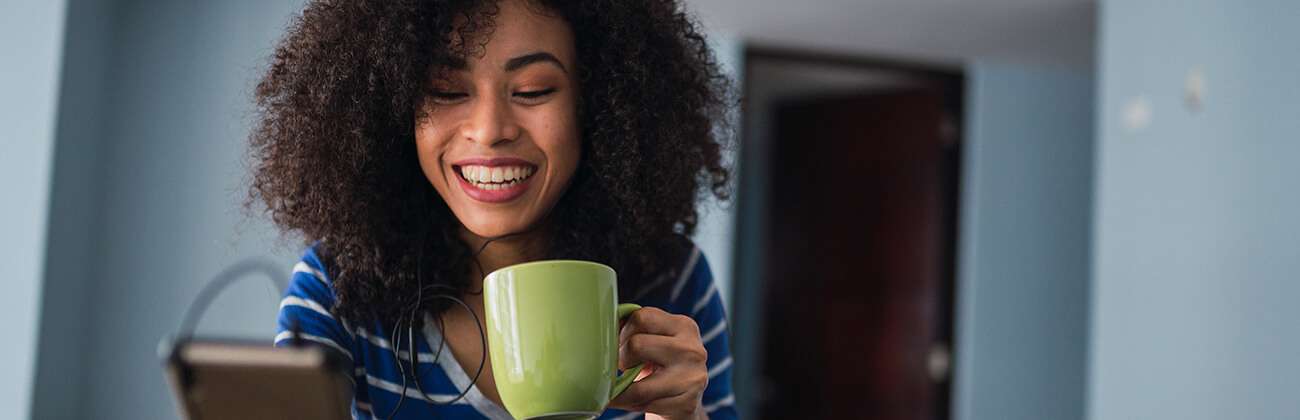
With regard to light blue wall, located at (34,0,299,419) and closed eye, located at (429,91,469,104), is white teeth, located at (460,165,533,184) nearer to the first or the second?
closed eye, located at (429,91,469,104)

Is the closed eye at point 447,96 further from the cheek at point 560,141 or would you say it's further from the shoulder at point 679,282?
the shoulder at point 679,282

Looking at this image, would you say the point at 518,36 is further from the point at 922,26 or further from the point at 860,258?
the point at 860,258

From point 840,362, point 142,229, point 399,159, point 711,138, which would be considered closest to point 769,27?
point 840,362

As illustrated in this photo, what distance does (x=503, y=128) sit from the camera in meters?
0.86

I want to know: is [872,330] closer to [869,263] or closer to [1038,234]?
[869,263]

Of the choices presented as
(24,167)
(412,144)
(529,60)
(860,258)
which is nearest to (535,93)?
(529,60)

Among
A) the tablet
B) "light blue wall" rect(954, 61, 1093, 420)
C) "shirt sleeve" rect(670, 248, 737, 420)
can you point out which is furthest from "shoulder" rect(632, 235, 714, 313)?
"light blue wall" rect(954, 61, 1093, 420)

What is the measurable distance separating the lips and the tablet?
0.98ft

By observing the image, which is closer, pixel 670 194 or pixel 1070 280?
pixel 670 194

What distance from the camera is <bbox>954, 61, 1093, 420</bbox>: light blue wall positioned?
3.97 metres

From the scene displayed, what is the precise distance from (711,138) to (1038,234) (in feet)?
10.4

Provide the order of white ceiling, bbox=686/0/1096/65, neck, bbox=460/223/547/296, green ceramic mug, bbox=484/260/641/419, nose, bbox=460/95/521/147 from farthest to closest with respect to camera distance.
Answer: white ceiling, bbox=686/0/1096/65, neck, bbox=460/223/547/296, nose, bbox=460/95/521/147, green ceramic mug, bbox=484/260/641/419

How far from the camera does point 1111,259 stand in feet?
10.1

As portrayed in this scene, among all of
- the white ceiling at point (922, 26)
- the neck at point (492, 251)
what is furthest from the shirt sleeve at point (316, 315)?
the white ceiling at point (922, 26)
